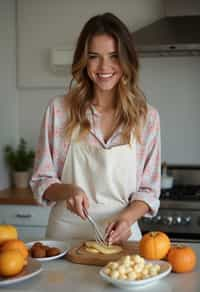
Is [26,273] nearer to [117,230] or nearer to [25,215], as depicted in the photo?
[117,230]

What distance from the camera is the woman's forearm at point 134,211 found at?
1.48 m

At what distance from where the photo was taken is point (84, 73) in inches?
66.1

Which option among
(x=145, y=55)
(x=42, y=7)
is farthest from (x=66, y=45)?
(x=145, y=55)

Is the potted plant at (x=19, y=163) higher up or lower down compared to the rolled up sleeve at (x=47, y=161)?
lower down

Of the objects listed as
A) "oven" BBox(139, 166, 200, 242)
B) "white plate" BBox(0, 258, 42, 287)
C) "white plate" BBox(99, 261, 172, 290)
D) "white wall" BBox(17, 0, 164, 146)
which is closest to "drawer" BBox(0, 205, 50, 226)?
"oven" BBox(139, 166, 200, 242)

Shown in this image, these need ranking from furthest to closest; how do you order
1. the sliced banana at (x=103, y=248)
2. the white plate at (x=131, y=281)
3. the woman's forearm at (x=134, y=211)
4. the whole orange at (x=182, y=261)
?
the woman's forearm at (x=134, y=211) → the sliced banana at (x=103, y=248) → the whole orange at (x=182, y=261) → the white plate at (x=131, y=281)

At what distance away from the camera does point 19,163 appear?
120 inches

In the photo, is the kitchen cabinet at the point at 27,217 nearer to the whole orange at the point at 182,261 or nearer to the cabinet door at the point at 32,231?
the cabinet door at the point at 32,231

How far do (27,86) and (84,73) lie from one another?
1.54 meters

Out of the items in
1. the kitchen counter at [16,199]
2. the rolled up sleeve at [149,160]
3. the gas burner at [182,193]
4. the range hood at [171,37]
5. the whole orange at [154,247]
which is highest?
the range hood at [171,37]

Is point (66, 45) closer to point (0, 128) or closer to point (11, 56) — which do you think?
point (11, 56)

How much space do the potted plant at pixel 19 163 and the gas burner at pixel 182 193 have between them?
81 cm

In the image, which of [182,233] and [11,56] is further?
[11,56]

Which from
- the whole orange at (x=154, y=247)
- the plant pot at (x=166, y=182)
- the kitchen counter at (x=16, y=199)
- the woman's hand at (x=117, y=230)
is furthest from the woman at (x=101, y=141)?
the plant pot at (x=166, y=182)
